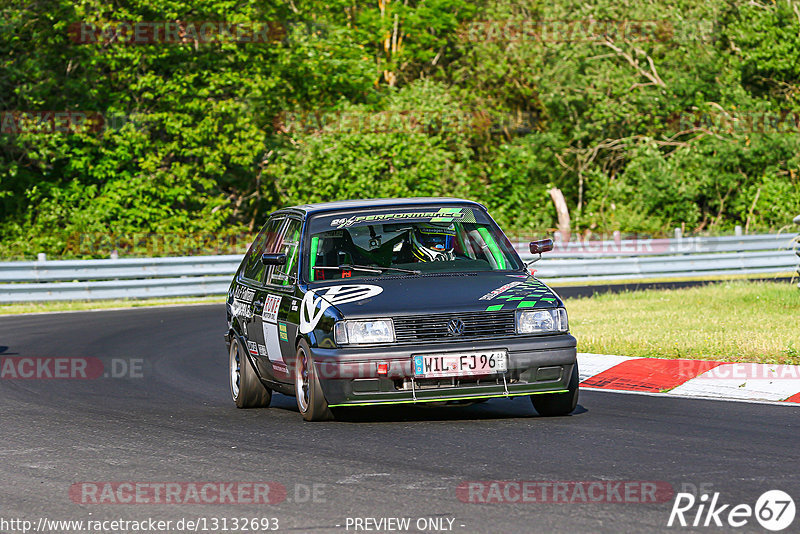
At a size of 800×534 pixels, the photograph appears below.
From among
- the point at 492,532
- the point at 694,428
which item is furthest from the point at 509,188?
the point at 492,532

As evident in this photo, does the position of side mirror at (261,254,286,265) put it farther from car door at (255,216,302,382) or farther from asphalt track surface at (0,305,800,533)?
asphalt track surface at (0,305,800,533)

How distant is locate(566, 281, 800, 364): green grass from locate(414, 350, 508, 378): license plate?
12.1 feet

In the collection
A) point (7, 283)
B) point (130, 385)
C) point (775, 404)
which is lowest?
point (7, 283)

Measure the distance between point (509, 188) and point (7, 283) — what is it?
21076mm

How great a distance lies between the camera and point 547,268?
29875mm

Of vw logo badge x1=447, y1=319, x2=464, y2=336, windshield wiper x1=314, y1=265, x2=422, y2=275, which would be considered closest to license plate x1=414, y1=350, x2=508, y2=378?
vw logo badge x1=447, y1=319, x2=464, y2=336

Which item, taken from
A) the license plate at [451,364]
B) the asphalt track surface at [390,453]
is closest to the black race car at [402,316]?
the license plate at [451,364]

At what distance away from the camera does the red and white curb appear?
10.0m

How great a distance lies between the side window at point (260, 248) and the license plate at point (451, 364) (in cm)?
255

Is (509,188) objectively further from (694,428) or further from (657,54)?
(694,428)

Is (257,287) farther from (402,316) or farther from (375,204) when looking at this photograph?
(402,316)

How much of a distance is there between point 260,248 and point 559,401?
11.4 feet

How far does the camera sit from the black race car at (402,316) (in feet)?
28.1

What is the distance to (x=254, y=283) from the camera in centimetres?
1070
